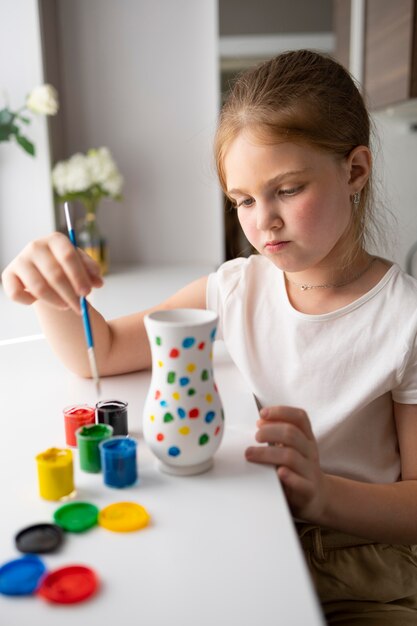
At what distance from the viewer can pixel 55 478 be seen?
550mm

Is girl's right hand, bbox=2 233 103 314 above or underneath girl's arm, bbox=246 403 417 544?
above

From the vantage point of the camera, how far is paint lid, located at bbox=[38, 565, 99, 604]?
1.37 ft

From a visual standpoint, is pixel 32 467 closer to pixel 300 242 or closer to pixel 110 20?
pixel 300 242

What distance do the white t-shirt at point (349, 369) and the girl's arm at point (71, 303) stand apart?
16 centimetres

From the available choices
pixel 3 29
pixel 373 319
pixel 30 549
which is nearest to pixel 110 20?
pixel 3 29

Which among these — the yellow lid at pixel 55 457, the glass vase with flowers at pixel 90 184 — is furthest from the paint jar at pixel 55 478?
the glass vase with flowers at pixel 90 184

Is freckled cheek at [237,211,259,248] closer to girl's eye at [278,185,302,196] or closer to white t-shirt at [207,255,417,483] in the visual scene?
girl's eye at [278,185,302,196]

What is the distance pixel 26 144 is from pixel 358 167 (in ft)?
4.68

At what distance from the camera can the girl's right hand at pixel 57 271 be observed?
63cm

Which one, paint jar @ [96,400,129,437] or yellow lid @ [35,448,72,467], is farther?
paint jar @ [96,400,129,437]

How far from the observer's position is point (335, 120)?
82 cm

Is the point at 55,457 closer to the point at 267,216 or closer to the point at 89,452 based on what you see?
the point at 89,452

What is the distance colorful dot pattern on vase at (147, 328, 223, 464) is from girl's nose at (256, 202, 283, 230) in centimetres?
26

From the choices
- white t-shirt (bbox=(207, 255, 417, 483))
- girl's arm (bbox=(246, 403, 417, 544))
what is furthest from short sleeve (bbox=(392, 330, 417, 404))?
girl's arm (bbox=(246, 403, 417, 544))
